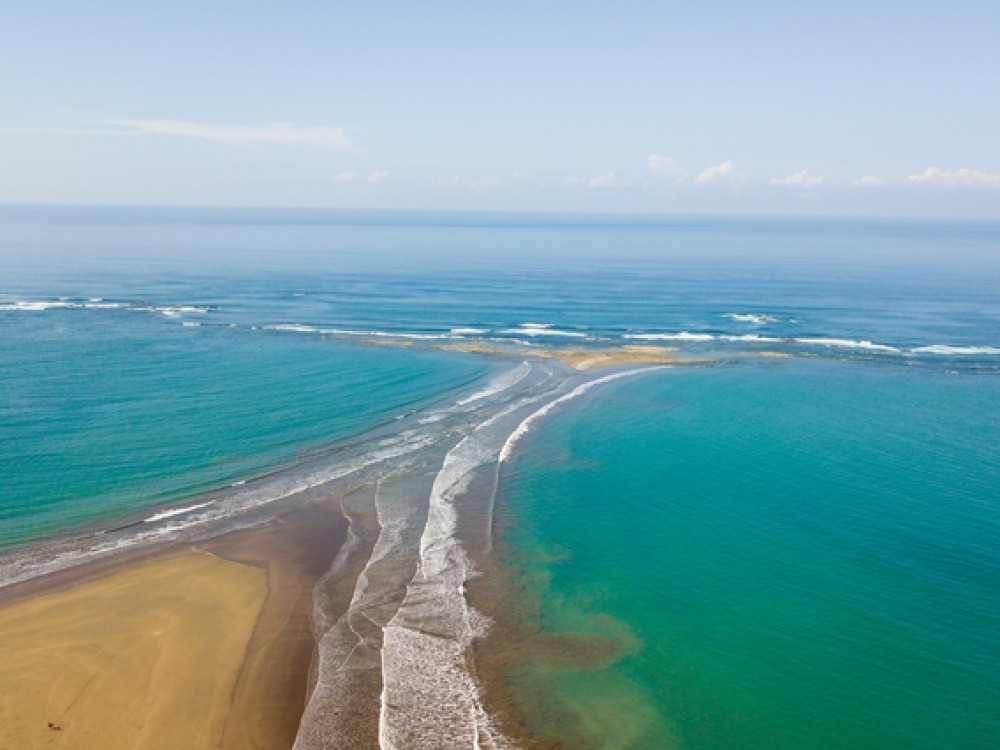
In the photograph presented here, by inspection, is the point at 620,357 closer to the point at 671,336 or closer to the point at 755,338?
the point at 671,336

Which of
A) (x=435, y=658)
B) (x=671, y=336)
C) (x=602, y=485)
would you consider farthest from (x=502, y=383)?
(x=435, y=658)

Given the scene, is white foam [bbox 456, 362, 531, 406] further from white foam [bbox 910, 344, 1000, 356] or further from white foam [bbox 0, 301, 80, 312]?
white foam [bbox 0, 301, 80, 312]

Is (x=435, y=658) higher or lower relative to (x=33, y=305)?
lower

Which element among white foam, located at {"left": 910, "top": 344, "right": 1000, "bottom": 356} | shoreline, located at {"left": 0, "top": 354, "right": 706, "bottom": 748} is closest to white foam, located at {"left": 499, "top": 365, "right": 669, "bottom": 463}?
shoreline, located at {"left": 0, "top": 354, "right": 706, "bottom": 748}

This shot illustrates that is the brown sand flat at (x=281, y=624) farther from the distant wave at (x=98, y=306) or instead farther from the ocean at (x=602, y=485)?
the distant wave at (x=98, y=306)

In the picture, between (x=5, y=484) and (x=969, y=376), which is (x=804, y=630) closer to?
(x=5, y=484)

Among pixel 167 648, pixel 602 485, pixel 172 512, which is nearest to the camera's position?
pixel 167 648

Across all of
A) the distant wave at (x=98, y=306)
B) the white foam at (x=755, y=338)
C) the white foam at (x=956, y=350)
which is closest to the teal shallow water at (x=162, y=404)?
the distant wave at (x=98, y=306)
